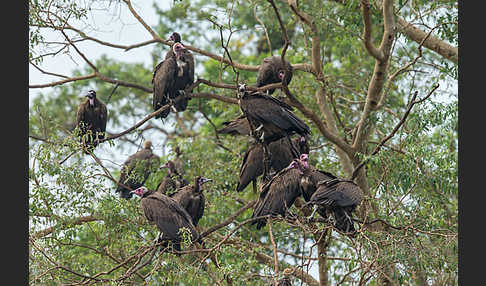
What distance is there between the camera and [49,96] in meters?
17.2

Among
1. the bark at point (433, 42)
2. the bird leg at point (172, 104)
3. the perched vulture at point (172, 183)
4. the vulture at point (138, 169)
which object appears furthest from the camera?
the bark at point (433, 42)

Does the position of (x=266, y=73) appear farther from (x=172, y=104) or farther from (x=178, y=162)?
(x=178, y=162)

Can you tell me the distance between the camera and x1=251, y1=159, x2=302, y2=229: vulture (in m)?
7.77

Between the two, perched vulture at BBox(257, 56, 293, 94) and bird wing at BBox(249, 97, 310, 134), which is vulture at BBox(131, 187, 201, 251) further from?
perched vulture at BBox(257, 56, 293, 94)

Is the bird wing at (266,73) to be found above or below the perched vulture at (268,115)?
above

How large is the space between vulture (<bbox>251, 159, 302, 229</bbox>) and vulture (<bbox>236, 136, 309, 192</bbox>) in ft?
2.42

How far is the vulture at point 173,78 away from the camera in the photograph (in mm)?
9586

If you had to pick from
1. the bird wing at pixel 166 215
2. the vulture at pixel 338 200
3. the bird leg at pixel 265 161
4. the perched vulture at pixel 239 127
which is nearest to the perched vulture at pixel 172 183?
the perched vulture at pixel 239 127

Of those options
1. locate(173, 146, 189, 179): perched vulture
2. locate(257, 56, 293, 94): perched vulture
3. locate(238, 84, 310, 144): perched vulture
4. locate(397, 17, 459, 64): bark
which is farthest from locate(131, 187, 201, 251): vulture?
locate(397, 17, 459, 64): bark

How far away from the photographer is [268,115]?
7961 millimetres

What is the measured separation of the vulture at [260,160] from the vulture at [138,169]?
165cm

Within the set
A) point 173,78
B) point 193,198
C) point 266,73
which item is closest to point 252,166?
point 193,198

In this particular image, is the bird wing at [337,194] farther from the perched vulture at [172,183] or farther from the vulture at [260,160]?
the perched vulture at [172,183]

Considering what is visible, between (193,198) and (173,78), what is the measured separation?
1945 millimetres
